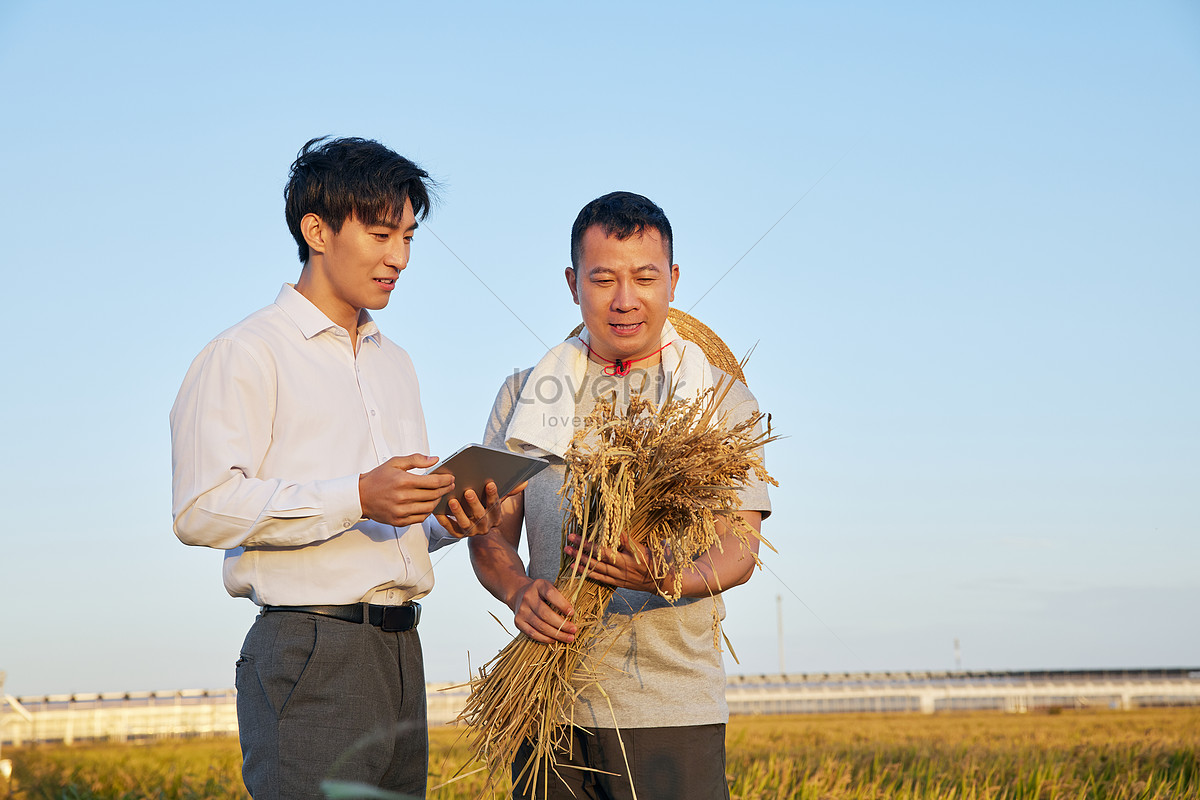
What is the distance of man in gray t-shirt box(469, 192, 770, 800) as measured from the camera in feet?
8.90

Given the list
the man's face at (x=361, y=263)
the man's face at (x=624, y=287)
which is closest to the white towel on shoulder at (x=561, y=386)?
the man's face at (x=624, y=287)

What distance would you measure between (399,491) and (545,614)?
0.60 meters

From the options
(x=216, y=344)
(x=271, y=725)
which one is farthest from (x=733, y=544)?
(x=216, y=344)

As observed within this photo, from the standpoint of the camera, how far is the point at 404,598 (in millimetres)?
2701

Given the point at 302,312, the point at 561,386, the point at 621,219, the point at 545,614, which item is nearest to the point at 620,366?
the point at 561,386

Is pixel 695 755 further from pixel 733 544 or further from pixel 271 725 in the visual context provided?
pixel 271 725

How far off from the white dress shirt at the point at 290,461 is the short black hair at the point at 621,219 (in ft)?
2.56

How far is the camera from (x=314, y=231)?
9.25 feet

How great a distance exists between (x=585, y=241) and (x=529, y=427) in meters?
0.63

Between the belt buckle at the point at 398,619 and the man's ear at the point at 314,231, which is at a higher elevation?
the man's ear at the point at 314,231

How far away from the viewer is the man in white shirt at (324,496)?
2.34 meters

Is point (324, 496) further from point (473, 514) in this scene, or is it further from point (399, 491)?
point (473, 514)

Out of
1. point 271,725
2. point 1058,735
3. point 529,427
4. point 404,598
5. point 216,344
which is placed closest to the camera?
point 271,725

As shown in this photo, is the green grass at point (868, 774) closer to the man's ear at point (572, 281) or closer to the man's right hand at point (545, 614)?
the man's right hand at point (545, 614)
